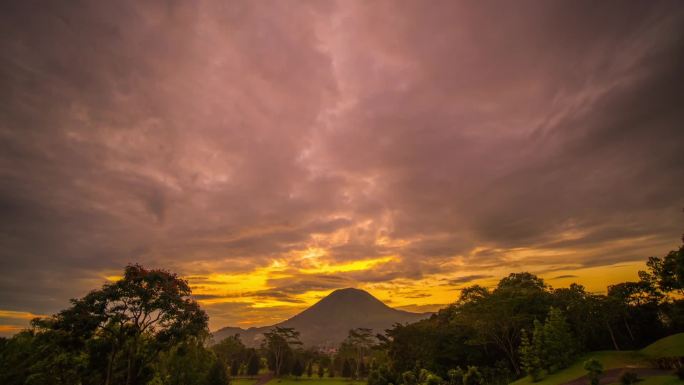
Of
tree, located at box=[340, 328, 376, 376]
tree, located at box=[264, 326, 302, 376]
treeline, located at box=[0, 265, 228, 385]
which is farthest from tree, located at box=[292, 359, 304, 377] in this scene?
treeline, located at box=[0, 265, 228, 385]

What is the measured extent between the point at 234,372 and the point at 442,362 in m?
71.7

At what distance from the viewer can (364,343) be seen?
8975 centimetres

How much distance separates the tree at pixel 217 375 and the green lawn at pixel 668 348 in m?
48.7

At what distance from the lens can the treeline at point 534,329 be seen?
35.7 m

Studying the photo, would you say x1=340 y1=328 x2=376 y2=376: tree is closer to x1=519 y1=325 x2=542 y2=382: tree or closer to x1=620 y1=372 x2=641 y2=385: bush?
x1=519 y1=325 x2=542 y2=382: tree

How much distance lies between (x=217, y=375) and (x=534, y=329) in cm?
4208

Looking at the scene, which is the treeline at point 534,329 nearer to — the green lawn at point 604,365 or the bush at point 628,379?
the green lawn at point 604,365

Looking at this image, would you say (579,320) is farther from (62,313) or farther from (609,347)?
(62,313)

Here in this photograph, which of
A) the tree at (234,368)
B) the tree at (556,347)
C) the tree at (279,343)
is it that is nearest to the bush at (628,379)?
the tree at (556,347)

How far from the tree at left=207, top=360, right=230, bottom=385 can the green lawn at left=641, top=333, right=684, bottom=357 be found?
48.7 m

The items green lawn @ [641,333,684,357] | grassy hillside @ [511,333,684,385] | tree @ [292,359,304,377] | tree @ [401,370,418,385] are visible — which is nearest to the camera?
green lawn @ [641,333,684,357]

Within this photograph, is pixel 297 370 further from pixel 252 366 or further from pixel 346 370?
pixel 252 366

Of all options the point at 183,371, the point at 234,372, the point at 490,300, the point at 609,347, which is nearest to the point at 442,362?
the point at 490,300

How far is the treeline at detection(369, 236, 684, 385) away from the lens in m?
35.7
